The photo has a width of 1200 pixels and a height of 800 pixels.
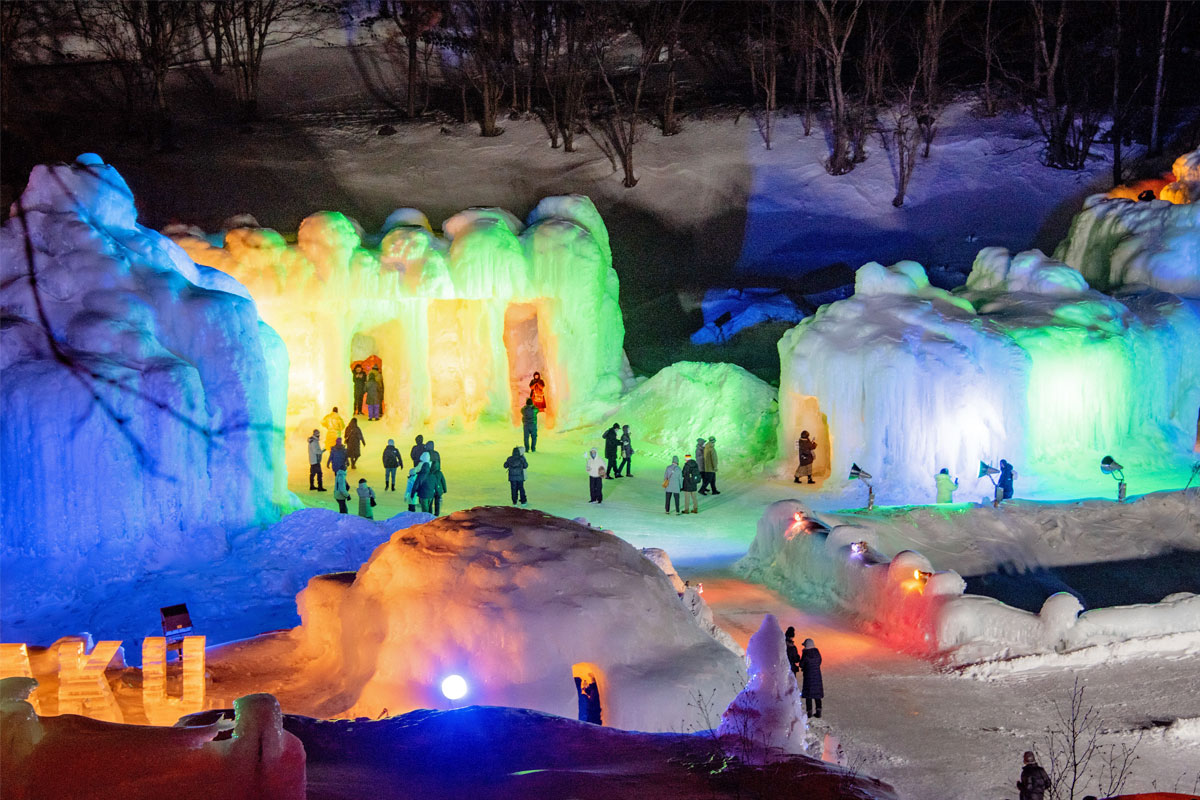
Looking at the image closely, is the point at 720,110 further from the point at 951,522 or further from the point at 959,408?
the point at 951,522

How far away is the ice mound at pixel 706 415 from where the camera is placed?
80.8 ft

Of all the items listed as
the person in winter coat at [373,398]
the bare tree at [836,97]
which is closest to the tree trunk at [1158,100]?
the bare tree at [836,97]

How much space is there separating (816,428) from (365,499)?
9336 mm

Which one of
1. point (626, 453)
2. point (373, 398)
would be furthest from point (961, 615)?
point (373, 398)

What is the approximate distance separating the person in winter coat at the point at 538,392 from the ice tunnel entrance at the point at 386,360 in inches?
111

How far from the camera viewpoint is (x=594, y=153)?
37.2 meters

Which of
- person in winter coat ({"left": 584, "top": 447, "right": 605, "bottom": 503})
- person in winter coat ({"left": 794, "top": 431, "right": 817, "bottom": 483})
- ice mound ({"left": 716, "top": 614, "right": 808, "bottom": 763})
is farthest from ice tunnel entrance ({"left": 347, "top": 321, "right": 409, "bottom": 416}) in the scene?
ice mound ({"left": 716, "top": 614, "right": 808, "bottom": 763})

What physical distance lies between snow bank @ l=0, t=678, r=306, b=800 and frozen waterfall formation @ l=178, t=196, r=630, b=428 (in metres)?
19.0

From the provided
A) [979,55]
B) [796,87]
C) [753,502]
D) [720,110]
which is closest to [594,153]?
[720,110]

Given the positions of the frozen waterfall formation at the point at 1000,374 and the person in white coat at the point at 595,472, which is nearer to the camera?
the person in white coat at the point at 595,472

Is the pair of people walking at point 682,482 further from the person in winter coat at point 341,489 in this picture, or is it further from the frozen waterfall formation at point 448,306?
the frozen waterfall formation at point 448,306

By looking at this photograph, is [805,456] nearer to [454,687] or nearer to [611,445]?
[611,445]

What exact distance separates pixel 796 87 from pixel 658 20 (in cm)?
521

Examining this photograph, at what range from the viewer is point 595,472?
68.7 ft
